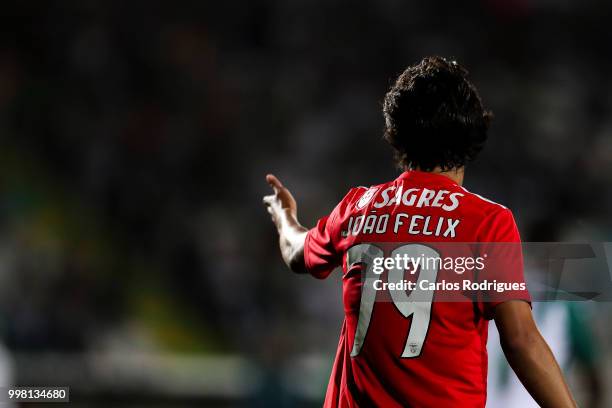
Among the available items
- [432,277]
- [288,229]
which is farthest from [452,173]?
[288,229]

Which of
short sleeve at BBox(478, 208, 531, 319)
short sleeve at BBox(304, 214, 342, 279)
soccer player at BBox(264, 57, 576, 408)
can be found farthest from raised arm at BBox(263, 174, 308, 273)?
short sleeve at BBox(478, 208, 531, 319)

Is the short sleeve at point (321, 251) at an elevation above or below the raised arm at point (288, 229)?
below

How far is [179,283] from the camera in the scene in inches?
301

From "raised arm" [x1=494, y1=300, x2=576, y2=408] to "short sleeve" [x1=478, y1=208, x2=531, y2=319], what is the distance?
2cm

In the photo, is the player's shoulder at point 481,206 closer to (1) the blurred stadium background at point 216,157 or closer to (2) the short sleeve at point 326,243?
(2) the short sleeve at point 326,243

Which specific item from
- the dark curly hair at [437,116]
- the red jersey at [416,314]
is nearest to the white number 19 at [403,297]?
the red jersey at [416,314]

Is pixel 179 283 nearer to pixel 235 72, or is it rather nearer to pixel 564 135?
pixel 235 72

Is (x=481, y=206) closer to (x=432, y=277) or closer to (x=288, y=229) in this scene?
(x=432, y=277)

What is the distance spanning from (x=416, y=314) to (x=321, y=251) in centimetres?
34

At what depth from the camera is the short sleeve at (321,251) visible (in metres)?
2.00

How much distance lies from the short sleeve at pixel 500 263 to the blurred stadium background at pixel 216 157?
4.16 meters

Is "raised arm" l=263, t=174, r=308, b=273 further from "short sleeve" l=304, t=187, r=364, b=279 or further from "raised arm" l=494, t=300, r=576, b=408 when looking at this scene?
"raised arm" l=494, t=300, r=576, b=408

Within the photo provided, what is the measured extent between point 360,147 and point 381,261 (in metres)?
6.46

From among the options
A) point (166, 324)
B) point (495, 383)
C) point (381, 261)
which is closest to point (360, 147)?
point (166, 324)
